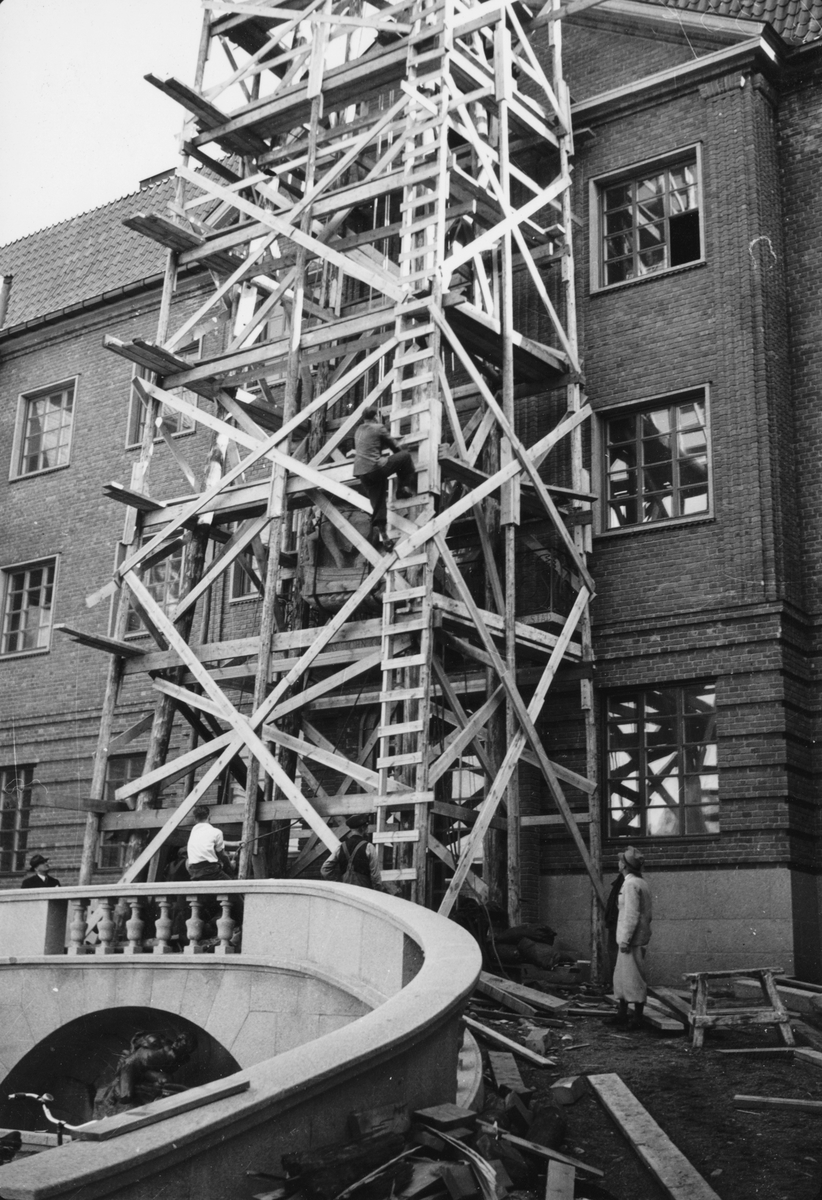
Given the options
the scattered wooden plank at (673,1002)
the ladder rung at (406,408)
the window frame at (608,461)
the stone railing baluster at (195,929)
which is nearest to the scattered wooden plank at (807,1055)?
the scattered wooden plank at (673,1002)

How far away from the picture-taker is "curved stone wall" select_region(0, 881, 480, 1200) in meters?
5.16

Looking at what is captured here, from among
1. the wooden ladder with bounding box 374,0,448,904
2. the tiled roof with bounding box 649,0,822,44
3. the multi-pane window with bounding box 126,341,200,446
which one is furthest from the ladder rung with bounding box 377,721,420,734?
the multi-pane window with bounding box 126,341,200,446

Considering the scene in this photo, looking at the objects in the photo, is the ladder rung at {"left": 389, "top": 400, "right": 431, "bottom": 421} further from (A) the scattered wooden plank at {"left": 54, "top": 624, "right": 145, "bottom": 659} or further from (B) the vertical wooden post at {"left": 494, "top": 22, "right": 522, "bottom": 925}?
(A) the scattered wooden plank at {"left": 54, "top": 624, "right": 145, "bottom": 659}

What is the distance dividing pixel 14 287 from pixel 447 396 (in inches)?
699

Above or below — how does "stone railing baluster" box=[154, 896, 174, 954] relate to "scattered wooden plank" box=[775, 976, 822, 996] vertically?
above

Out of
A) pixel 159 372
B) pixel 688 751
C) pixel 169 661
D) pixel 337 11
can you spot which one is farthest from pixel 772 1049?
pixel 337 11

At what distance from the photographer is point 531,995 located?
13.0 m

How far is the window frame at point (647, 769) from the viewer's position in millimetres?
16719

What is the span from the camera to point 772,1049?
11.0 metres

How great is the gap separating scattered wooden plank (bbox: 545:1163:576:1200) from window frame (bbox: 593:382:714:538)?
11.5 m

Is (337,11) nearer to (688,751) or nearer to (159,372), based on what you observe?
(159,372)

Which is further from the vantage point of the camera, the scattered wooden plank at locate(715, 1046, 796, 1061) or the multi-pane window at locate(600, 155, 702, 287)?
the multi-pane window at locate(600, 155, 702, 287)

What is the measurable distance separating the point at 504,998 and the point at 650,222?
11.9m

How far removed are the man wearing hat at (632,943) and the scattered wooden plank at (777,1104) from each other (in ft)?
10.5
